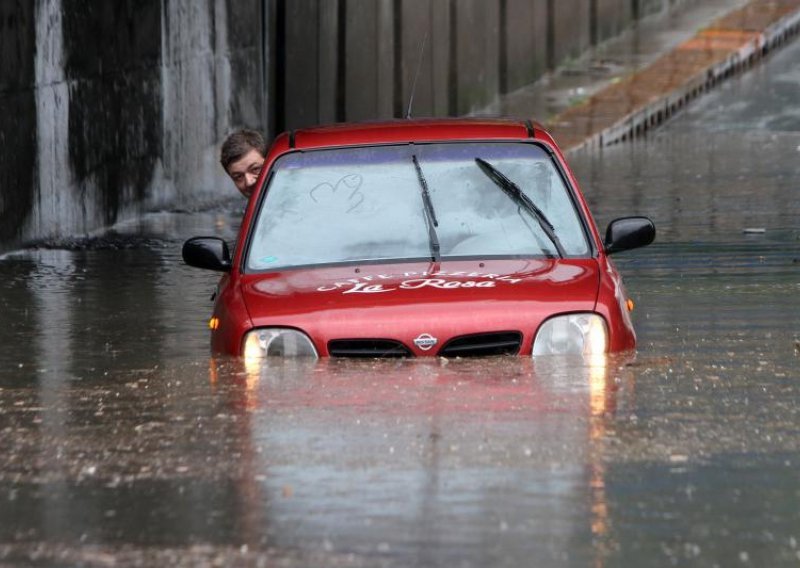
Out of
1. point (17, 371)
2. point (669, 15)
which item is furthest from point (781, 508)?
point (669, 15)

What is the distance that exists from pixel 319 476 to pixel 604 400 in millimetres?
1537

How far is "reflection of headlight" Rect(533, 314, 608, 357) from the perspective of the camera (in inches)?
324

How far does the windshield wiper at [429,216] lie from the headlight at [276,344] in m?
0.83

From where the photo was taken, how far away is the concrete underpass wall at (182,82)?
16500 millimetres

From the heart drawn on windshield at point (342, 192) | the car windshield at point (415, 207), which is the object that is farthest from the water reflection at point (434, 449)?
the heart drawn on windshield at point (342, 192)

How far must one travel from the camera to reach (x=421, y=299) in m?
8.24

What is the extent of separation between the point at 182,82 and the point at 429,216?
38.5 feet

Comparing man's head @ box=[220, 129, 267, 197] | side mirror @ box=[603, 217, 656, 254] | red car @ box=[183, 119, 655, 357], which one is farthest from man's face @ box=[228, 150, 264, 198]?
side mirror @ box=[603, 217, 656, 254]

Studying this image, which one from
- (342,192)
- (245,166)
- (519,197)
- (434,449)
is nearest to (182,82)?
(245,166)

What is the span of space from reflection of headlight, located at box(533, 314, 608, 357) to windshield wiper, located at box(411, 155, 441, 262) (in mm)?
764

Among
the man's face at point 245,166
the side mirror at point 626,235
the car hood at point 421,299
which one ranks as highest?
the man's face at point 245,166

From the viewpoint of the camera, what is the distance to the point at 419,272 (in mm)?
8633

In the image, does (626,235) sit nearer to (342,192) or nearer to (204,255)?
(342,192)

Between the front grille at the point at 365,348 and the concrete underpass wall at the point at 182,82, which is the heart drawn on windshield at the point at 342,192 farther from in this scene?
the concrete underpass wall at the point at 182,82
